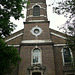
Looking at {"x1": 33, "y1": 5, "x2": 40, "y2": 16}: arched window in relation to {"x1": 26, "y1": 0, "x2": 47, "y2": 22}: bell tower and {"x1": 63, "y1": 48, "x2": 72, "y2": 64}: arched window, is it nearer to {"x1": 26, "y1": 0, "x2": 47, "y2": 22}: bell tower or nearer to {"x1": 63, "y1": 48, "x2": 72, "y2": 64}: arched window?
{"x1": 26, "y1": 0, "x2": 47, "y2": 22}: bell tower

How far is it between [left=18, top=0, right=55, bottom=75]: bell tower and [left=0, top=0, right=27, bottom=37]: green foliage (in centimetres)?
768

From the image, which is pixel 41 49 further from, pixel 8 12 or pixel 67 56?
pixel 8 12

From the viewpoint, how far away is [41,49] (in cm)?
1612

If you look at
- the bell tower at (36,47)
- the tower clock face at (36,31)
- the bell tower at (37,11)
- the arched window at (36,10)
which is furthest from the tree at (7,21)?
the arched window at (36,10)

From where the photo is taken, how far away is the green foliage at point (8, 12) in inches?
310

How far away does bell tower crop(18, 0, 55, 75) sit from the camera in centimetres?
1452

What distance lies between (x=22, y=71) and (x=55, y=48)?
5909mm

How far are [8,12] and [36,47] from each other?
8914 millimetres

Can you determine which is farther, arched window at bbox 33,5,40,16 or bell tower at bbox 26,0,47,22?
arched window at bbox 33,5,40,16

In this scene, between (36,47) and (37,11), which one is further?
(37,11)

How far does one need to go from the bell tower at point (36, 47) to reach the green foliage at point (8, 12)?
7680mm

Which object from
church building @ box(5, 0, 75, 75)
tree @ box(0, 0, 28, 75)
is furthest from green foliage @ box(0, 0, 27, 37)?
church building @ box(5, 0, 75, 75)

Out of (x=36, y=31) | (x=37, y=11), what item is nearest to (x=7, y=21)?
(x=36, y=31)

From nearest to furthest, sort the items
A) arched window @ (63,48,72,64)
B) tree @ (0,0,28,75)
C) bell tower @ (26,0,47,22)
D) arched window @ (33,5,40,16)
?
tree @ (0,0,28,75), arched window @ (63,48,72,64), bell tower @ (26,0,47,22), arched window @ (33,5,40,16)
